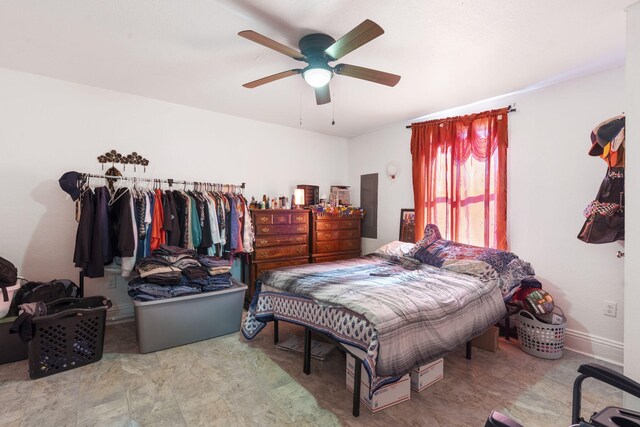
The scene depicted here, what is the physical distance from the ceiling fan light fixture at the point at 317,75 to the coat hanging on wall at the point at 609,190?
2.02 meters

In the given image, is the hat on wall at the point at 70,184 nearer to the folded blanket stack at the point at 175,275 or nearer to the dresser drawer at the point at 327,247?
the folded blanket stack at the point at 175,275

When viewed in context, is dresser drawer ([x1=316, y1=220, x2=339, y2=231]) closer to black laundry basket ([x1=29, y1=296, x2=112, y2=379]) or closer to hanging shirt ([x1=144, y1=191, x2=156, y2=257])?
hanging shirt ([x1=144, y1=191, x2=156, y2=257])

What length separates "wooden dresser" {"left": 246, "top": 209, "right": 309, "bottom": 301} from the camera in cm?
372

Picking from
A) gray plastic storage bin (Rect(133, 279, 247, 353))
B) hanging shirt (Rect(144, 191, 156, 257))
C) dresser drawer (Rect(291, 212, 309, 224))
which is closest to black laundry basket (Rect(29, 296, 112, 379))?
gray plastic storage bin (Rect(133, 279, 247, 353))

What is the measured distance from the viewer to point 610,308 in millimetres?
2516

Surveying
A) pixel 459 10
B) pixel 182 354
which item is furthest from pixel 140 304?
pixel 459 10

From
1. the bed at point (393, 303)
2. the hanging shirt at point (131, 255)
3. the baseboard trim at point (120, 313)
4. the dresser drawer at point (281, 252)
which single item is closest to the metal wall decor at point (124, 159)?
the hanging shirt at point (131, 255)

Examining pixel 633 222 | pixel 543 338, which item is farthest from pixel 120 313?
pixel 633 222

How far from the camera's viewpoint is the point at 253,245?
3674 mm

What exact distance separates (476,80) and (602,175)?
138 cm

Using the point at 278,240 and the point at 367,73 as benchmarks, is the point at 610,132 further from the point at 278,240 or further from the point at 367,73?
the point at 278,240

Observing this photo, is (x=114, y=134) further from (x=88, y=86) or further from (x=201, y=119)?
(x=201, y=119)

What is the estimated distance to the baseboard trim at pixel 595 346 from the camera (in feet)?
8.11

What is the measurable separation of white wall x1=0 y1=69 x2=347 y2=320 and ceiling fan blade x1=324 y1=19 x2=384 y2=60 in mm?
2423
